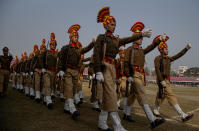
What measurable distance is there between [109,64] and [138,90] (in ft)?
4.25

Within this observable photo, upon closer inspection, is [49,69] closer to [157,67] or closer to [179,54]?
[157,67]

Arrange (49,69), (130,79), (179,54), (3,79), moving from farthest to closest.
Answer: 1. (3,79)
2. (49,69)
3. (179,54)
4. (130,79)

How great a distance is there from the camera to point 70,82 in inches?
207

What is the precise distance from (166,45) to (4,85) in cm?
872

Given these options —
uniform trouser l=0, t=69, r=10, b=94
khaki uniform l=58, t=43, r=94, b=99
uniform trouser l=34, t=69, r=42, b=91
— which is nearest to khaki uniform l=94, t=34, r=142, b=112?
khaki uniform l=58, t=43, r=94, b=99

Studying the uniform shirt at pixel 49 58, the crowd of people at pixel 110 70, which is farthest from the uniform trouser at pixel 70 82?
the uniform shirt at pixel 49 58

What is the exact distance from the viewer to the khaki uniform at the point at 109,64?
3537mm

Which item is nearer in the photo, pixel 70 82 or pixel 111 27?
pixel 111 27

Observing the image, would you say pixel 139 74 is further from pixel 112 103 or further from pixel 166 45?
pixel 166 45

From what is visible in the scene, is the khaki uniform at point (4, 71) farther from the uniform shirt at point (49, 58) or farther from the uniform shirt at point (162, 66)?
the uniform shirt at point (162, 66)

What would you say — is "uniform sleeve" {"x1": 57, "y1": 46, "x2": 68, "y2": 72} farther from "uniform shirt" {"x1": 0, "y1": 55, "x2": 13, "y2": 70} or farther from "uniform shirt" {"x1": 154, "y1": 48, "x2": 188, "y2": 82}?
"uniform shirt" {"x1": 0, "y1": 55, "x2": 13, "y2": 70}

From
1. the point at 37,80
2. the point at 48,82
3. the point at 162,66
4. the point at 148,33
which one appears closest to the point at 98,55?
the point at 148,33

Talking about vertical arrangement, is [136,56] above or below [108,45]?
below

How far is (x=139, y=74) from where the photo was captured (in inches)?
187
